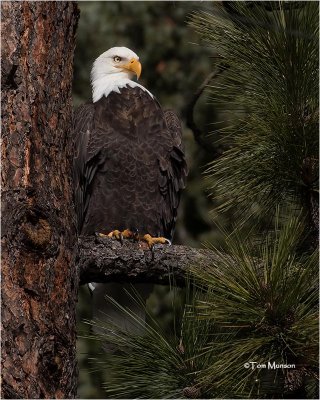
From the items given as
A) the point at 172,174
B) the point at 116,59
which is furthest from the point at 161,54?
the point at 172,174

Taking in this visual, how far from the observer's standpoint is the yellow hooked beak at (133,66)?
4320 mm

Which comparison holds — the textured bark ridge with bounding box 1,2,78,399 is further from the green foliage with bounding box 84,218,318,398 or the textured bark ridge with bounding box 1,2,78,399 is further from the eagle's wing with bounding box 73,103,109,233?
the eagle's wing with bounding box 73,103,109,233

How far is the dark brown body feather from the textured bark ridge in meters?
1.30

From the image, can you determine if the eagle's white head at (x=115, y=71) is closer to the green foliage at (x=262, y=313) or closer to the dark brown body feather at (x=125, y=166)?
the dark brown body feather at (x=125, y=166)

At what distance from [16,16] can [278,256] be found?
0.91 meters

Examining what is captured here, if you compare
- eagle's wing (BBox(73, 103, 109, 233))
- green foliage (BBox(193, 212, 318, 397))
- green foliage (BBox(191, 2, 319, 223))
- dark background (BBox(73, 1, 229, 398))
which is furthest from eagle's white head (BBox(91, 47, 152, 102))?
green foliage (BBox(193, 212, 318, 397))

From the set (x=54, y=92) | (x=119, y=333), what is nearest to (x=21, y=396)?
(x=119, y=333)

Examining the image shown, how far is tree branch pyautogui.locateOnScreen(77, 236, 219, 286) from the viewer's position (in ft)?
8.87

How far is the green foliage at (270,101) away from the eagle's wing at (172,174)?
3.67ft

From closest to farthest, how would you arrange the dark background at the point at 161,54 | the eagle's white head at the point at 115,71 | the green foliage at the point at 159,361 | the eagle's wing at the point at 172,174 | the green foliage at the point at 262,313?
1. the green foliage at the point at 262,313
2. the green foliage at the point at 159,361
3. the eagle's wing at the point at 172,174
4. the eagle's white head at the point at 115,71
5. the dark background at the point at 161,54

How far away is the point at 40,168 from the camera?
2395 mm

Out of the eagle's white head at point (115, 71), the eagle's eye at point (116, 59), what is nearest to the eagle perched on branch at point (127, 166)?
the eagle's white head at point (115, 71)

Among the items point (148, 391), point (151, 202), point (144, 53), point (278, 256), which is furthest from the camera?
point (144, 53)

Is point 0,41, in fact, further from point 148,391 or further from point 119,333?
point 148,391
